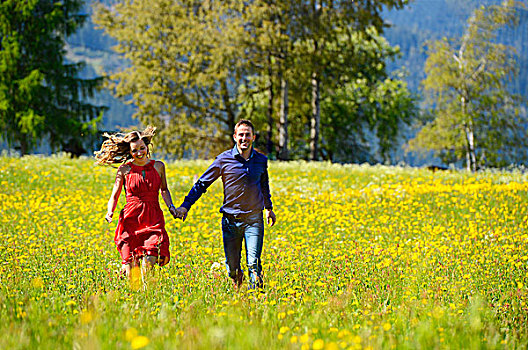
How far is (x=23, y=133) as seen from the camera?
33688mm

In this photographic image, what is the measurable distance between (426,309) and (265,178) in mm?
2510

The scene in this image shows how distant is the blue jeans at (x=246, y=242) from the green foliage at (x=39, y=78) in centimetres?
2581

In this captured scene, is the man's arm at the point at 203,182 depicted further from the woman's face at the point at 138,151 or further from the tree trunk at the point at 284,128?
the tree trunk at the point at 284,128

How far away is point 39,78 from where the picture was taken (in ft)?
107

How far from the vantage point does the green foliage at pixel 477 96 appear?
128 feet

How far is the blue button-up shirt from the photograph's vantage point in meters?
6.19

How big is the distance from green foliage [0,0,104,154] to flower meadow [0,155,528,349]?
18.6 metres

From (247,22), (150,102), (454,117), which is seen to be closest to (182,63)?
(150,102)

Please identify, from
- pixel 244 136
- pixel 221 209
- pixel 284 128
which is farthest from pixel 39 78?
pixel 244 136

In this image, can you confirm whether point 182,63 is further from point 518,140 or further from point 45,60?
point 518,140

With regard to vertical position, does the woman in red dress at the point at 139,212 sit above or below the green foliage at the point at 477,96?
below

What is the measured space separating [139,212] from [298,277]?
193 centimetres

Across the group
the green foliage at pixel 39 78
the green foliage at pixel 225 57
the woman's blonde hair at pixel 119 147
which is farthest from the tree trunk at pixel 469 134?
the woman's blonde hair at pixel 119 147

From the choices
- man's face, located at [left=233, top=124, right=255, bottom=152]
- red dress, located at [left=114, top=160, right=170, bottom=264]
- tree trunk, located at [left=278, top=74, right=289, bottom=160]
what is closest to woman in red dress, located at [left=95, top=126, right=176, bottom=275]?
red dress, located at [left=114, top=160, right=170, bottom=264]
